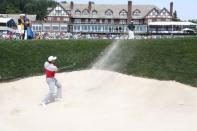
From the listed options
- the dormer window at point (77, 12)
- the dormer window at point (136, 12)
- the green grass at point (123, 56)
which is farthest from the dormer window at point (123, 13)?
the green grass at point (123, 56)

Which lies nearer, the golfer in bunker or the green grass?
the golfer in bunker

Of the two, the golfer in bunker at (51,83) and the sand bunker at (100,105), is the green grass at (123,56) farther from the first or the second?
the golfer in bunker at (51,83)

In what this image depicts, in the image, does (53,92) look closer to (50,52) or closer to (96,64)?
(96,64)

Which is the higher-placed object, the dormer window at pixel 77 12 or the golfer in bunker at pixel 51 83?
the dormer window at pixel 77 12

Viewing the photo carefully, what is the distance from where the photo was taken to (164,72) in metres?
33.2

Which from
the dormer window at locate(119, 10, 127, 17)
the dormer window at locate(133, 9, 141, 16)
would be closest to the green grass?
the dormer window at locate(119, 10, 127, 17)

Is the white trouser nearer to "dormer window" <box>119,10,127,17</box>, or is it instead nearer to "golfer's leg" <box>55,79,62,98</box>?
"golfer's leg" <box>55,79,62,98</box>

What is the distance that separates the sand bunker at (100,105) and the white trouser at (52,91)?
0.44 metres

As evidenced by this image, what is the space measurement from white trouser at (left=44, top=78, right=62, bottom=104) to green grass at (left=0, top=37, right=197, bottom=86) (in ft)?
17.4

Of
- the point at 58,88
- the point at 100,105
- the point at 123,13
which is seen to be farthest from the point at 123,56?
the point at 123,13

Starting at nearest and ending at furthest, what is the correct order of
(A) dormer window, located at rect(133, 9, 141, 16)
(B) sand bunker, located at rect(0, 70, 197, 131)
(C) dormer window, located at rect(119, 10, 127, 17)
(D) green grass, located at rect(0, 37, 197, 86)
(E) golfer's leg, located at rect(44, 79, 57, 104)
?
(B) sand bunker, located at rect(0, 70, 197, 131), (E) golfer's leg, located at rect(44, 79, 57, 104), (D) green grass, located at rect(0, 37, 197, 86), (C) dormer window, located at rect(119, 10, 127, 17), (A) dormer window, located at rect(133, 9, 141, 16)

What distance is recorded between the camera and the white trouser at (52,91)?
27828 mm

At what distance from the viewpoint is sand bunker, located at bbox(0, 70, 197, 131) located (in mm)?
24250

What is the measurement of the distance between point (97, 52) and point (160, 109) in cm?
1259
